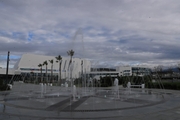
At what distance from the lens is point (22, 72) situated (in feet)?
346

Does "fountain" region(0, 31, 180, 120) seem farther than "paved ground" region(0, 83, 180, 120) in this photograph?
Yes

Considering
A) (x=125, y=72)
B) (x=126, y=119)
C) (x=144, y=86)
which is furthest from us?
(x=125, y=72)

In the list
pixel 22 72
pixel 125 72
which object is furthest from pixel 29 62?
pixel 125 72

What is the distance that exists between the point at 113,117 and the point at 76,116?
5.19 ft

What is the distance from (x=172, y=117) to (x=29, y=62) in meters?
112

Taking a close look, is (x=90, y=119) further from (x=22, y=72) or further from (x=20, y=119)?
(x=22, y=72)

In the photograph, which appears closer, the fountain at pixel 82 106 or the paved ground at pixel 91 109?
the paved ground at pixel 91 109

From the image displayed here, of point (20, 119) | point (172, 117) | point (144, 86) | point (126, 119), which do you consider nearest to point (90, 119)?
point (126, 119)

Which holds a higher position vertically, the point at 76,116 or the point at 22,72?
the point at 22,72

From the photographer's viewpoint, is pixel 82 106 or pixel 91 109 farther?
pixel 82 106

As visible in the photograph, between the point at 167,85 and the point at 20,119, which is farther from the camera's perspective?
the point at 167,85

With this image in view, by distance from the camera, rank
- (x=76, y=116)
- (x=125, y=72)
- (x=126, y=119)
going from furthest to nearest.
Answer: (x=125, y=72)
(x=76, y=116)
(x=126, y=119)

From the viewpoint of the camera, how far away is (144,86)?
1193 inches

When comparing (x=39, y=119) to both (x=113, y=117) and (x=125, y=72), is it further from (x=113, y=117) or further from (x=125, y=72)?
(x=125, y=72)
